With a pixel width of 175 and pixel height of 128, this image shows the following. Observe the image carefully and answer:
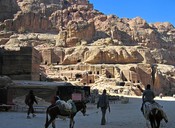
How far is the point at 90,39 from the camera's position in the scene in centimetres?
10025

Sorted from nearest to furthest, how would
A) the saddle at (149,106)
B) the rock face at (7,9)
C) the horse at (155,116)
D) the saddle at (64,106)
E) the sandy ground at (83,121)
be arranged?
the horse at (155,116)
the saddle at (149,106)
the saddle at (64,106)
the sandy ground at (83,121)
the rock face at (7,9)

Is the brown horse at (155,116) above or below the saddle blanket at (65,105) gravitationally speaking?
below

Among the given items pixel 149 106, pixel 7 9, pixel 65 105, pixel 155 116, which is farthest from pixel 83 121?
pixel 7 9

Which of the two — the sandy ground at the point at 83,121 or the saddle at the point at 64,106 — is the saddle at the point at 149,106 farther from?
the sandy ground at the point at 83,121

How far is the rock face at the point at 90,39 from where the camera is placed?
79375 millimetres

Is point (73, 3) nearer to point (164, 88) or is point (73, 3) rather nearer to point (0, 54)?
point (164, 88)

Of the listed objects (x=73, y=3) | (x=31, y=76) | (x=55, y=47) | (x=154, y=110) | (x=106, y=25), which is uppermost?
(x=73, y=3)

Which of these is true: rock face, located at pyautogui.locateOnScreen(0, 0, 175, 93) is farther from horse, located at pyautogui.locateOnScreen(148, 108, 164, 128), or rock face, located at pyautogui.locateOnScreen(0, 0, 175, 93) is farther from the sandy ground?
horse, located at pyautogui.locateOnScreen(148, 108, 164, 128)

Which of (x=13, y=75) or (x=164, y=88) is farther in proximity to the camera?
(x=164, y=88)

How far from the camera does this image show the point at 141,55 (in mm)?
90250

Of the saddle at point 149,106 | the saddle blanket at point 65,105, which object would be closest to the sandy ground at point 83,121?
the saddle blanket at point 65,105

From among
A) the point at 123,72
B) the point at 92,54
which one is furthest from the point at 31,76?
the point at 92,54

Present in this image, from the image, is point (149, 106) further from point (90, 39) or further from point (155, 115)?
point (90, 39)

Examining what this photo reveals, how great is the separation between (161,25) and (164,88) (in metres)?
77.5
